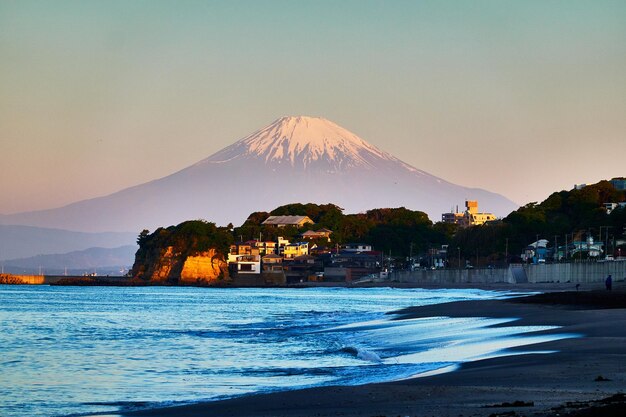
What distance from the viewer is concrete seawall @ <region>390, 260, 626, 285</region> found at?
89.1 m

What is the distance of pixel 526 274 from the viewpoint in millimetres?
126812

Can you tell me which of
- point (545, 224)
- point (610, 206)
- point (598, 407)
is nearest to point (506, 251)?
point (545, 224)

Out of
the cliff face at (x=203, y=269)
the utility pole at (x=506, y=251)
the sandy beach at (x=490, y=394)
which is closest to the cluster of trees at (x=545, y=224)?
the utility pole at (x=506, y=251)

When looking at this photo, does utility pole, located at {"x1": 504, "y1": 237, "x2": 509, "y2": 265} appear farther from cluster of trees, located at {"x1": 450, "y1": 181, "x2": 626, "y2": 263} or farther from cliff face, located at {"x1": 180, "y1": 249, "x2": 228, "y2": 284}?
cliff face, located at {"x1": 180, "y1": 249, "x2": 228, "y2": 284}

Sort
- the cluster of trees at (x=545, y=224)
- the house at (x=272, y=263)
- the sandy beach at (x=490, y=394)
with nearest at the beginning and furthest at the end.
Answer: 1. the sandy beach at (x=490, y=394)
2. the cluster of trees at (x=545, y=224)
3. the house at (x=272, y=263)

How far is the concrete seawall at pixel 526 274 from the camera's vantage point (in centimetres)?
8907

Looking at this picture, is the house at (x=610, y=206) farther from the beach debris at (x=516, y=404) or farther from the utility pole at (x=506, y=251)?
the beach debris at (x=516, y=404)

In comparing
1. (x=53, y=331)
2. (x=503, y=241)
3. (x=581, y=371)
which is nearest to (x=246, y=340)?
(x=53, y=331)

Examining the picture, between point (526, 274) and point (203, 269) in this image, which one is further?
point (203, 269)

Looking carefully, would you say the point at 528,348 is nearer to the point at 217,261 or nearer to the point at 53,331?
the point at 53,331

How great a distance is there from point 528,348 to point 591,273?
74.4 meters

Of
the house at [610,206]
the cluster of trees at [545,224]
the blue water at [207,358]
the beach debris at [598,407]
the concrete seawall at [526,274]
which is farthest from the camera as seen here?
the cluster of trees at [545,224]

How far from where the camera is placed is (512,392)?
14516 mm

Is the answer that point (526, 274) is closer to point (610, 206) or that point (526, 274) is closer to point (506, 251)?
point (506, 251)
